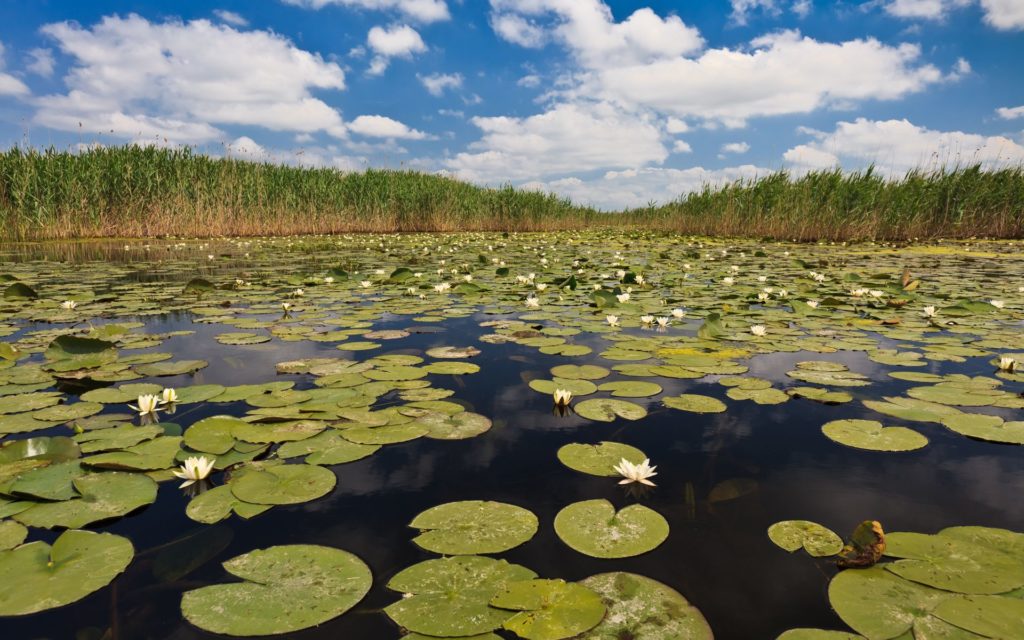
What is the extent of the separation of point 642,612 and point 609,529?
12.3 inches

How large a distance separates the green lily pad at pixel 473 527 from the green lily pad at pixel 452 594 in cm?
5

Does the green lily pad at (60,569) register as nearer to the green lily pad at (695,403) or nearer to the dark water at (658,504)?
the dark water at (658,504)

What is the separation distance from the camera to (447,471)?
5.91 feet

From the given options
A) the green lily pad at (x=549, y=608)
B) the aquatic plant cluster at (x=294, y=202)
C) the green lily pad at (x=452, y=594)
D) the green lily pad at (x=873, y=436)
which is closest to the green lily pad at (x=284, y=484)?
the green lily pad at (x=452, y=594)

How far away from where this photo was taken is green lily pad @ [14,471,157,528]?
1.47 metres

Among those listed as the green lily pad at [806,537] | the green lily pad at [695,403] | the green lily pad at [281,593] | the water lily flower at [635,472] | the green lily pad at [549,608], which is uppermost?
the green lily pad at [695,403]

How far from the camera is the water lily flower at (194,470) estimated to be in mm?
1683

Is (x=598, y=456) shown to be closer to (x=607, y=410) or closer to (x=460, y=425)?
(x=607, y=410)

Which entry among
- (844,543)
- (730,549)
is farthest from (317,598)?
(844,543)

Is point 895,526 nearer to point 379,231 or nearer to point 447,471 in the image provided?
point 447,471

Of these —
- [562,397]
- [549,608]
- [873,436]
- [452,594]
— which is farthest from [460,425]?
[873,436]

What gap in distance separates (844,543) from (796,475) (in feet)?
→ 1.35

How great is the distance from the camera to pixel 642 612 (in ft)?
3.67

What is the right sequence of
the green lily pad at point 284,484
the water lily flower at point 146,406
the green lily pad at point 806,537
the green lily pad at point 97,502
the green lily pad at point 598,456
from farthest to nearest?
the water lily flower at point 146,406 → the green lily pad at point 598,456 → the green lily pad at point 284,484 → the green lily pad at point 97,502 → the green lily pad at point 806,537
